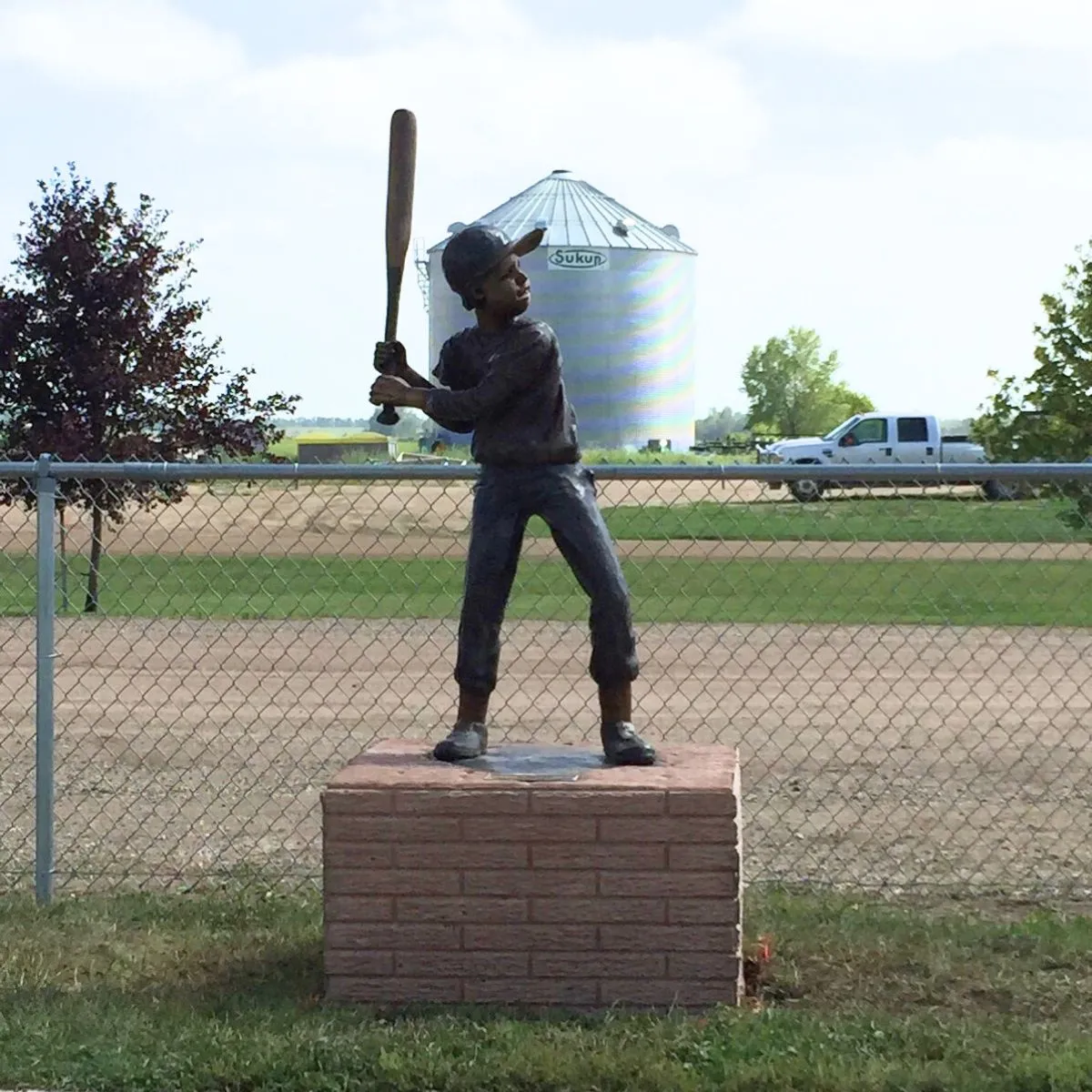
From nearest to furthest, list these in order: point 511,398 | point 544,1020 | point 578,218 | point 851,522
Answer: point 544,1020 → point 511,398 → point 851,522 → point 578,218

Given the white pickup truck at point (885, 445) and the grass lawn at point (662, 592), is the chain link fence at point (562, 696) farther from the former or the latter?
the white pickup truck at point (885, 445)

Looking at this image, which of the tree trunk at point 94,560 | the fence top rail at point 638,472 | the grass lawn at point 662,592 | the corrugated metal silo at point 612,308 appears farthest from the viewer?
the corrugated metal silo at point 612,308

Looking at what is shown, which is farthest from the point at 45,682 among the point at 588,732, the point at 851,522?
the point at 851,522

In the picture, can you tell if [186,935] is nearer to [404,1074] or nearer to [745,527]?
[404,1074]

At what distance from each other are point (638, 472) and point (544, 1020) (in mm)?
1859

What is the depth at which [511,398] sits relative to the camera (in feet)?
17.0

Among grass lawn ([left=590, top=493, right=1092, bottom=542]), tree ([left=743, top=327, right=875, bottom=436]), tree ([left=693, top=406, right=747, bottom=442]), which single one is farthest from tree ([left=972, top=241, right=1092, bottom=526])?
tree ([left=693, top=406, right=747, bottom=442])

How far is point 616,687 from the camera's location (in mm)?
5305

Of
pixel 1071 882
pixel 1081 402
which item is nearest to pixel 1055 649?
pixel 1071 882

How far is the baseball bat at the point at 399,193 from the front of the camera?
5062 millimetres

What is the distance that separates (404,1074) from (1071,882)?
3007mm

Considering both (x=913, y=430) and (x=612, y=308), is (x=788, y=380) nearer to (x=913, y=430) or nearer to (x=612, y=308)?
(x=612, y=308)

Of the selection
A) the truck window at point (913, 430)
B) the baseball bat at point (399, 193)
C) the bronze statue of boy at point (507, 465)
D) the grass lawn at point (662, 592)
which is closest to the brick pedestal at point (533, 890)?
the bronze statue of boy at point (507, 465)

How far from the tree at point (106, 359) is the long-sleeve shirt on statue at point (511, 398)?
11.7m
